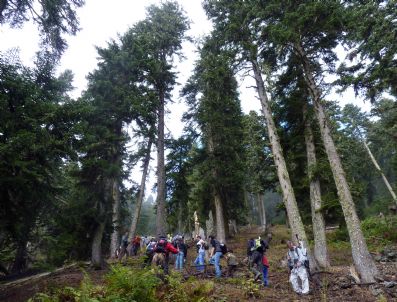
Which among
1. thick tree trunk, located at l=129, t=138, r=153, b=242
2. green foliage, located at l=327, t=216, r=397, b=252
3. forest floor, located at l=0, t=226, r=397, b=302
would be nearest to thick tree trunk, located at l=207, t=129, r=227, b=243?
thick tree trunk, located at l=129, t=138, r=153, b=242

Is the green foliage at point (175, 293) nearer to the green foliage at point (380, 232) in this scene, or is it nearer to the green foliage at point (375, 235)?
the green foliage at point (380, 232)

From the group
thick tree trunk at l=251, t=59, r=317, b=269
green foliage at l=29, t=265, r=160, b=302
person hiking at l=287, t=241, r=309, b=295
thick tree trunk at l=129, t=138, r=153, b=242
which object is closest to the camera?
green foliage at l=29, t=265, r=160, b=302

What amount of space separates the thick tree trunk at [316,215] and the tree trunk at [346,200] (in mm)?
2403

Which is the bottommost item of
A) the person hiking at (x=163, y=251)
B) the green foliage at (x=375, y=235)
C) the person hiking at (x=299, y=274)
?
the person hiking at (x=299, y=274)

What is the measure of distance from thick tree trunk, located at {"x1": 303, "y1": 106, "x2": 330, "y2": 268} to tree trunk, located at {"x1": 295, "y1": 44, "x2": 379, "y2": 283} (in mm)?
2403

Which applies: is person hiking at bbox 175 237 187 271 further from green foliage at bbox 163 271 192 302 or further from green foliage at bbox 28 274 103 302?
green foliage at bbox 28 274 103 302

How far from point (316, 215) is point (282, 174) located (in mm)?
2846

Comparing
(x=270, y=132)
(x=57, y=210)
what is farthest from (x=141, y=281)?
(x=270, y=132)

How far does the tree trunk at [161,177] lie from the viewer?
18219 mm

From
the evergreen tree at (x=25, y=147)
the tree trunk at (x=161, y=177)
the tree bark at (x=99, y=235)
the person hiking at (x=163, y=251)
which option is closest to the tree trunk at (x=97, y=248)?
the tree bark at (x=99, y=235)

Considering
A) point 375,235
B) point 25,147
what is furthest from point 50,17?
point 375,235

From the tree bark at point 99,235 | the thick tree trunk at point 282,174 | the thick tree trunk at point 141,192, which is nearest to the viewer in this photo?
the thick tree trunk at point 282,174

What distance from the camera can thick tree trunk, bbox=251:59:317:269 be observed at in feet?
41.9

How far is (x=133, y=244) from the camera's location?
21.3 m
